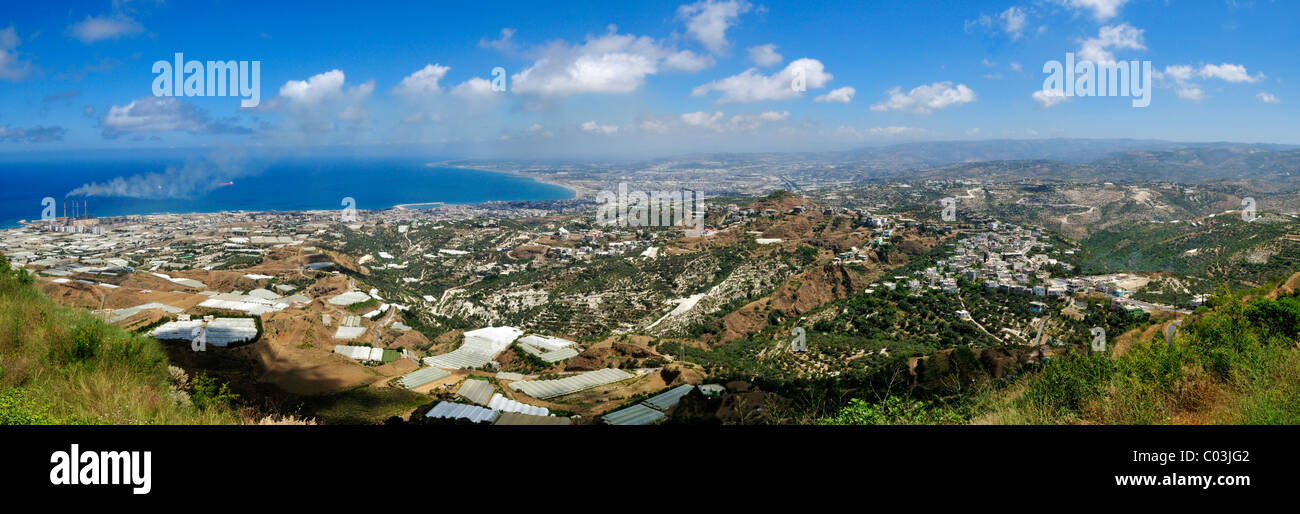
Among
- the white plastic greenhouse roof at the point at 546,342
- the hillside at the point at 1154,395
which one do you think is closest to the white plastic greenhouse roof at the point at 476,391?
the white plastic greenhouse roof at the point at 546,342

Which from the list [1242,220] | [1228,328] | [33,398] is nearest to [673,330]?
[1228,328]

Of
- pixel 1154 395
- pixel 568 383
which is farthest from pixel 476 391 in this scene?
pixel 1154 395

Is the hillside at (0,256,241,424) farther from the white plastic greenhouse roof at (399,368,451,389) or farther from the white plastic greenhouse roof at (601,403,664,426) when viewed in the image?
the white plastic greenhouse roof at (399,368,451,389)

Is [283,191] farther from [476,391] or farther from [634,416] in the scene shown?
[634,416]

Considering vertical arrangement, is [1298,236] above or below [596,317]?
above

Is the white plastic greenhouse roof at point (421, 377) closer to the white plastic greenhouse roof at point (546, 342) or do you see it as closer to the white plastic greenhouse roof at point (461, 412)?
the white plastic greenhouse roof at point (461, 412)

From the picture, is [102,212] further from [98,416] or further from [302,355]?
[98,416]
